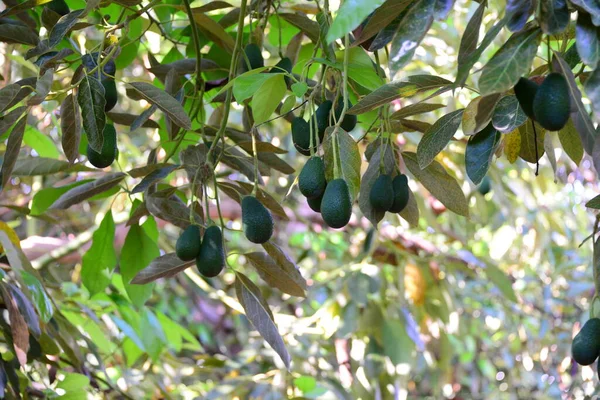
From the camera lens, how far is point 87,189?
1.15 meters

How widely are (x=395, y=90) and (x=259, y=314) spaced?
0.35 meters

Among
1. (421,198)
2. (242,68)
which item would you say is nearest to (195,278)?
(421,198)

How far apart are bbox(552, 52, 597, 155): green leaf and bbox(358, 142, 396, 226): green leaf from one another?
262mm

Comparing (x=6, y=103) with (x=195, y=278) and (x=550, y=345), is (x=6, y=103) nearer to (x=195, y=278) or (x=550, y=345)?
(x=195, y=278)

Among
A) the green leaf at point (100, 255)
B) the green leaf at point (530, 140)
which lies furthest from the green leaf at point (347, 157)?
the green leaf at point (100, 255)

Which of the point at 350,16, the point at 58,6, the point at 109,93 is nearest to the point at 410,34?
the point at 350,16

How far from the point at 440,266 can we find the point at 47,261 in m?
1.33

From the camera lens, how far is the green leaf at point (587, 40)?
596 millimetres

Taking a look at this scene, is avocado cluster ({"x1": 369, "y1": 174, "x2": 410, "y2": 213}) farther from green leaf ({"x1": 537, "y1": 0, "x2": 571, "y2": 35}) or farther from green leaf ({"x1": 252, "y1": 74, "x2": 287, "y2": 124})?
green leaf ({"x1": 537, "y1": 0, "x2": 571, "y2": 35})

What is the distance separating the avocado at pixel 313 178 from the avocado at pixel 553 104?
8.8 inches

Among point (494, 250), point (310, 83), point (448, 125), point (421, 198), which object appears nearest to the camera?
point (448, 125)

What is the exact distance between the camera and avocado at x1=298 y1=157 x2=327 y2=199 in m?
0.78

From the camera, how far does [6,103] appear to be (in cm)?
86

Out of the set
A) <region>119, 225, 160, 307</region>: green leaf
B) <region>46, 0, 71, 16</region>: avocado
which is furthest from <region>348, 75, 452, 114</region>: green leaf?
<region>119, 225, 160, 307</region>: green leaf
